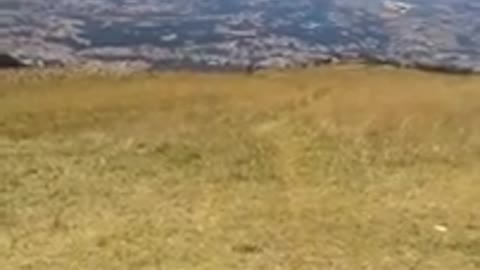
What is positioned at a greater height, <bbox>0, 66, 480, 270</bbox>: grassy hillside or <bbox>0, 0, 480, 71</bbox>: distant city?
<bbox>0, 66, 480, 270</bbox>: grassy hillside

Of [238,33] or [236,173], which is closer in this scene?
[236,173]

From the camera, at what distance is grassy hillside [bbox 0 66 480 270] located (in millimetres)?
5848

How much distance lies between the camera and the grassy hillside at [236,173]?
585 centimetres

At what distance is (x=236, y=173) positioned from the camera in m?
6.87

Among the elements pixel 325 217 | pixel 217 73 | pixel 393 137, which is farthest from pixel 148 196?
pixel 217 73

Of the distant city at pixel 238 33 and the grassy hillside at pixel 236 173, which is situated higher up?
the grassy hillside at pixel 236 173

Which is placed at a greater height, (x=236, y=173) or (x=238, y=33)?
(x=236, y=173)

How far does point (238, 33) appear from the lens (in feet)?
35.8

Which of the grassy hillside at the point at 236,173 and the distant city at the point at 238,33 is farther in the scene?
the distant city at the point at 238,33

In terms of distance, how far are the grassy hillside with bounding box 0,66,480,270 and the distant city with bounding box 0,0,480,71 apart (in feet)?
2.90

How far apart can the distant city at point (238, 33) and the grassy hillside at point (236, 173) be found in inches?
34.8

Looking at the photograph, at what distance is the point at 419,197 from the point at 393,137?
4.00 ft

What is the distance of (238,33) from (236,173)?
4193 millimetres

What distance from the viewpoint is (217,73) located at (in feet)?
32.1
